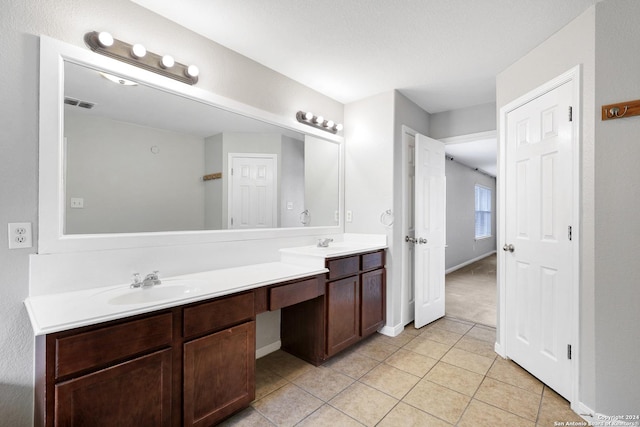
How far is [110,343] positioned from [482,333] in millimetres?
3138

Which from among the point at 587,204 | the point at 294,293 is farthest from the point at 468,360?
the point at 294,293

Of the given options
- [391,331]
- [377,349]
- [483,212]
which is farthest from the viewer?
[483,212]

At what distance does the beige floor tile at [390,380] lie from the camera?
2.01 metres

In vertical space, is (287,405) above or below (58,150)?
below

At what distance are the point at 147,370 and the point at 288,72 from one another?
2.31m

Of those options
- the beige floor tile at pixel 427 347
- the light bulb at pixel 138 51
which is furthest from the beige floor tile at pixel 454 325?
the light bulb at pixel 138 51

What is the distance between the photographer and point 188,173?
6.59 feet

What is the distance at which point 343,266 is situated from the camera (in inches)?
95.0

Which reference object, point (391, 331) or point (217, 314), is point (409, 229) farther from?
point (217, 314)

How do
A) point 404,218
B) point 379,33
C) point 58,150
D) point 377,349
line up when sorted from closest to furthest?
point 58,150 → point 379,33 → point 377,349 → point 404,218
